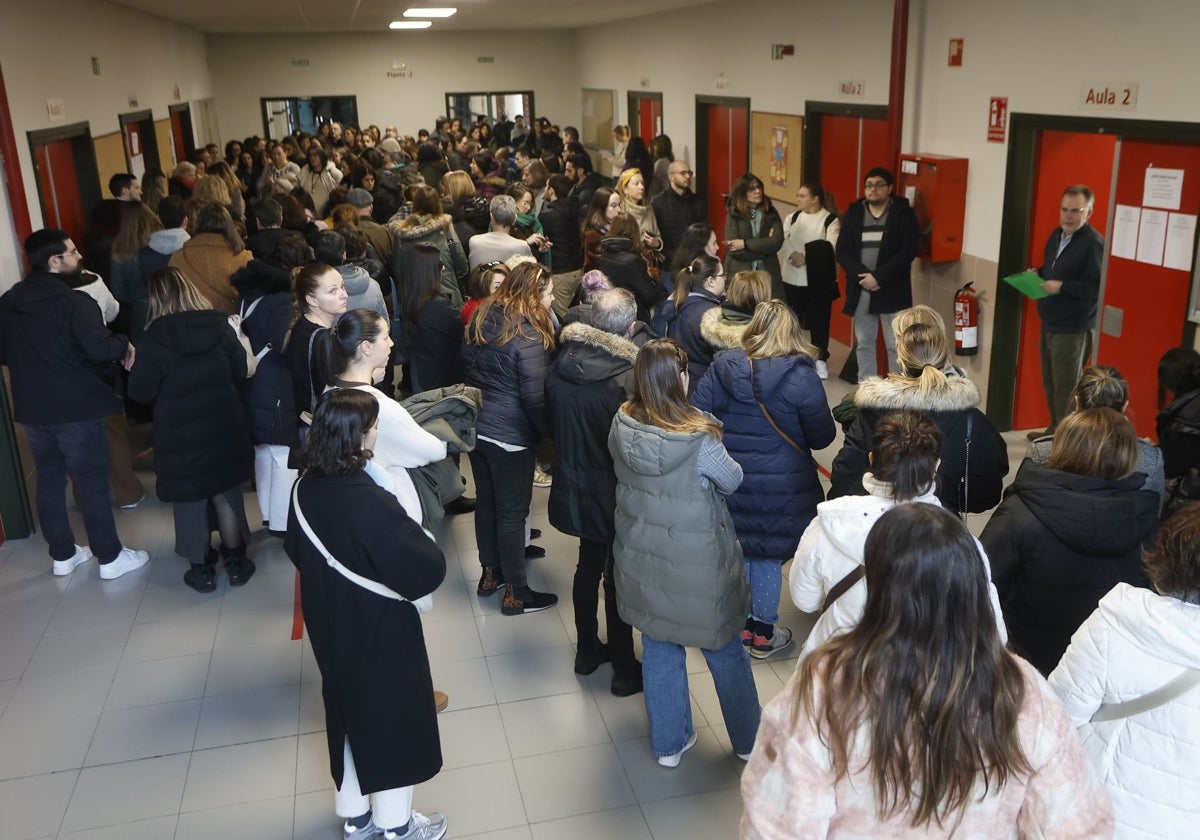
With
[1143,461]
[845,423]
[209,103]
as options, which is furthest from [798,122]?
[209,103]

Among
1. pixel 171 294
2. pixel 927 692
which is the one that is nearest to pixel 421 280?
pixel 171 294

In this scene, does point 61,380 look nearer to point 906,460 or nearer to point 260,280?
point 260,280

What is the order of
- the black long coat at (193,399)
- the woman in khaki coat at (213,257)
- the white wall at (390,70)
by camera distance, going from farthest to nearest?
1. the white wall at (390,70)
2. the woman in khaki coat at (213,257)
3. the black long coat at (193,399)

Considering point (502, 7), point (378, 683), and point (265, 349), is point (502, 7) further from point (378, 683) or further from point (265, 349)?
point (378, 683)

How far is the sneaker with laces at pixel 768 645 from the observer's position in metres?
4.19

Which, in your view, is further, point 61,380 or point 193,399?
point 61,380

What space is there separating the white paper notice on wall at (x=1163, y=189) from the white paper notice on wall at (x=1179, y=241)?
2.9 inches

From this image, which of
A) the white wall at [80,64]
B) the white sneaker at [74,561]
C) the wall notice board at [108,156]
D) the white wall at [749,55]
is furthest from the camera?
the wall notice board at [108,156]

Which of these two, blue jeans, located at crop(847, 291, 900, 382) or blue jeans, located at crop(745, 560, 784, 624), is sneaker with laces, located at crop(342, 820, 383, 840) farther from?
blue jeans, located at crop(847, 291, 900, 382)

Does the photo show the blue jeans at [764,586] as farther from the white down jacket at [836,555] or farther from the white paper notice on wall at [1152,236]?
the white paper notice on wall at [1152,236]

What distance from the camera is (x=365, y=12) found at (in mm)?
11867

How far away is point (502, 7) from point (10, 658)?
367 inches

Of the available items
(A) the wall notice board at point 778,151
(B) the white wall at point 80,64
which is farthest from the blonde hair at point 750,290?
(A) the wall notice board at point 778,151

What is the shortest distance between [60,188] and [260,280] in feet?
10.3
